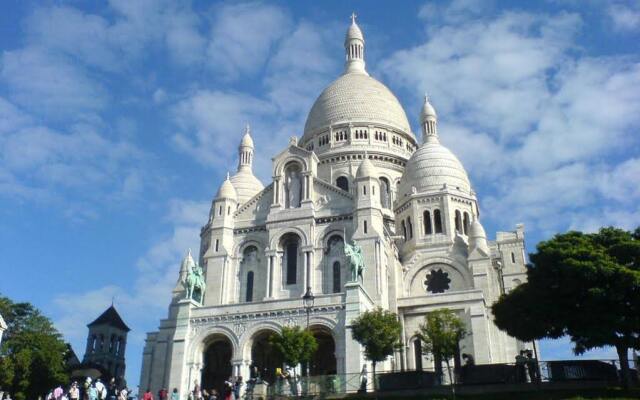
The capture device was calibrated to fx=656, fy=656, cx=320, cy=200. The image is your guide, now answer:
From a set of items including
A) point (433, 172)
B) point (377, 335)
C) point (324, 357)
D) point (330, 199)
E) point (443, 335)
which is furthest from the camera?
point (433, 172)

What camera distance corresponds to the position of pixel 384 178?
219 ft

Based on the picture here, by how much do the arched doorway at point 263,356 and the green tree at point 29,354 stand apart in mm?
16206

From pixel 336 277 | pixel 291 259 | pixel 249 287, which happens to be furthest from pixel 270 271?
pixel 336 277

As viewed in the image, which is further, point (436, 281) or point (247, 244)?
point (436, 281)

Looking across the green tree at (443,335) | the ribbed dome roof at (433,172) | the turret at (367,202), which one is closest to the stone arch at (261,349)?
the turret at (367,202)

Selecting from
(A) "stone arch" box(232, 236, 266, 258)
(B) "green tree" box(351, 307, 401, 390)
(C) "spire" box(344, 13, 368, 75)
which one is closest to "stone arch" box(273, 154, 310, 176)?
(A) "stone arch" box(232, 236, 266, 258)

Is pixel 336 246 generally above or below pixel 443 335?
above

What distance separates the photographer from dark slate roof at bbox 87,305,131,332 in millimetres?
78688

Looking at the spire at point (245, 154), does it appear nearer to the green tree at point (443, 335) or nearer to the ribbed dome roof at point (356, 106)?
Answer: the ribbed dome roof at point (356, 106)

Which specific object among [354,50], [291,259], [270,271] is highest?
[354,50]

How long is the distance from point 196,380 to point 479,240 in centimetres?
2546

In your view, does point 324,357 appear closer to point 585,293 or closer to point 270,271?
point 270,271

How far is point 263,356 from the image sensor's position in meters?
45.5

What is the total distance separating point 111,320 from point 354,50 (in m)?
45.4
